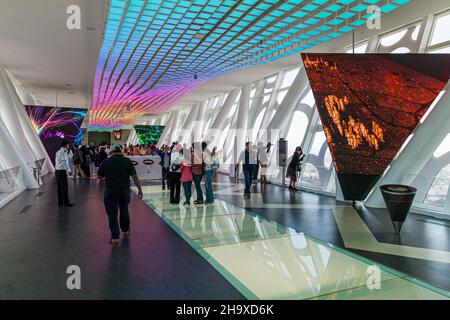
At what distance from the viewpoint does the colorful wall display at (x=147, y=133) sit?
27017 millimetres

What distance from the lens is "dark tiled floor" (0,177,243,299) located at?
123 inches

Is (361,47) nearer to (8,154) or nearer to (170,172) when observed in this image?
(170,172)

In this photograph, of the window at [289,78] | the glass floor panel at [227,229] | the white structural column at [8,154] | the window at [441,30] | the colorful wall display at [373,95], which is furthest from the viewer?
the window at [289,78]

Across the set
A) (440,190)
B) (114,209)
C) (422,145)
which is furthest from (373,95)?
(114,209)

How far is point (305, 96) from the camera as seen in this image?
1290 centimetres

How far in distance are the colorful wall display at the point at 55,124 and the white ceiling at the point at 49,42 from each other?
1.61 meters

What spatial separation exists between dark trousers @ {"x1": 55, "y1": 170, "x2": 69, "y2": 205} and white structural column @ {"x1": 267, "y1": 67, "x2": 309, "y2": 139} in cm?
849

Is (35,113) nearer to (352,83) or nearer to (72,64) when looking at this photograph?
(72,64)

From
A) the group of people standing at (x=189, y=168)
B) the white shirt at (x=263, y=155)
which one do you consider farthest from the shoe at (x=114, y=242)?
the white shirt at (x=263, y=155)

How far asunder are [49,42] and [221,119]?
11.0 meters

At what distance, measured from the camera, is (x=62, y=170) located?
7.31 m

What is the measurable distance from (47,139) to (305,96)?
45.1 feet

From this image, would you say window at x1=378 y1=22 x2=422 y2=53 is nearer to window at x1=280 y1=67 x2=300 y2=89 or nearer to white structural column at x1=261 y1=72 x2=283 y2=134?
window at x1=280 y1=67 x2=300 y2=89
